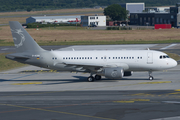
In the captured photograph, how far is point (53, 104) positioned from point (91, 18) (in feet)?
573

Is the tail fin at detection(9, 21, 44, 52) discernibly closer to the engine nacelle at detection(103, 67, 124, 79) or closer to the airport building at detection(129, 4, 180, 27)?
the engine nacelle at detection(103, 67, 124, 79)

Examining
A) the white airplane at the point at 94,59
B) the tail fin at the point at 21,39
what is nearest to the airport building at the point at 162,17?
the white airplane at the point at 94,59

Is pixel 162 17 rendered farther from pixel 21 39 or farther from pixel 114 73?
pixel 21 39

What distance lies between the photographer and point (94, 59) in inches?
1551

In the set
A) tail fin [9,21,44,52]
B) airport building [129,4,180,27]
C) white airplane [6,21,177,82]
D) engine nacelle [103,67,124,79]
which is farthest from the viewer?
airport building [129,4,180,27]

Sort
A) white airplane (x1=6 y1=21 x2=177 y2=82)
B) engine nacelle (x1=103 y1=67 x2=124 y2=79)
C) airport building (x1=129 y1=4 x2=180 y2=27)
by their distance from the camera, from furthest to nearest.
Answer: airport building (x1=129 y1=4 x2=180 y2=27) < white airplane (x1=6 y1=21 x2=177 y2=82) < engine nacelle (x1=103 y1=67 x2=124 y2=79)

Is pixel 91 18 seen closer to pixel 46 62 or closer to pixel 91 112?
pixel 46 62

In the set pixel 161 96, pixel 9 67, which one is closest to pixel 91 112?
pixel 161 96

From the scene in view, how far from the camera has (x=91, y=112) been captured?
24.6 m

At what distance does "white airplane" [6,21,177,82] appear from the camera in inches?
1524

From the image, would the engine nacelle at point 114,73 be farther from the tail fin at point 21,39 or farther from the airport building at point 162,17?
the airport building at point 162,17

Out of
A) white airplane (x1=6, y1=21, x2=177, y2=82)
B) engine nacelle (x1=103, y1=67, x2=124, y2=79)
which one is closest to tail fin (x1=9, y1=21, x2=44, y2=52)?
white airplane (x1=6, y1=21, x2=177, y2=82)

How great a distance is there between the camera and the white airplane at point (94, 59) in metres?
38.7

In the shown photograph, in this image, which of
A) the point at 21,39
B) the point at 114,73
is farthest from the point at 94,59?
the point at 21,39
